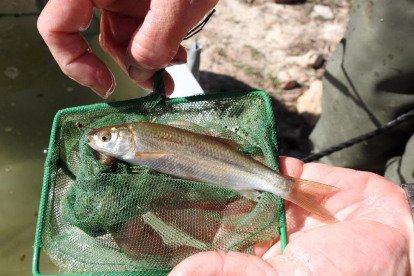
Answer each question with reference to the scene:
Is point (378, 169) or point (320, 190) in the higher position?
point (320, 190)

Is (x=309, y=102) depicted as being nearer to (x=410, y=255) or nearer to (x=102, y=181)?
(x=410, y=255)

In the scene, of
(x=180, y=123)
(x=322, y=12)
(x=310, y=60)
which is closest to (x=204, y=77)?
(x=310, y=60)

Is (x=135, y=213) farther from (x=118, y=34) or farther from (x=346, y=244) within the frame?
(x=118, y=34)

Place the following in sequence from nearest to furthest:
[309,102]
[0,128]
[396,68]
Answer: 1. [396,68]
2. [0,128]
3. [309,102]

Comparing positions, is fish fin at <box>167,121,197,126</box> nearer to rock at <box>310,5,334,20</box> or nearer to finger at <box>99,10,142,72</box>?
finger at <box>99,10,142,72</box>

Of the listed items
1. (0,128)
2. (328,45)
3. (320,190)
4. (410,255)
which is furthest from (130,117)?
(328,45)

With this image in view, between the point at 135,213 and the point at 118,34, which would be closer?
the point at 135,213

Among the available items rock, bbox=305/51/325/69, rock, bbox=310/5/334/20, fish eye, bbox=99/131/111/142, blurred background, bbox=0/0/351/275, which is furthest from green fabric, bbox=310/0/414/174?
fish eye, bbox=99/131/111/142
